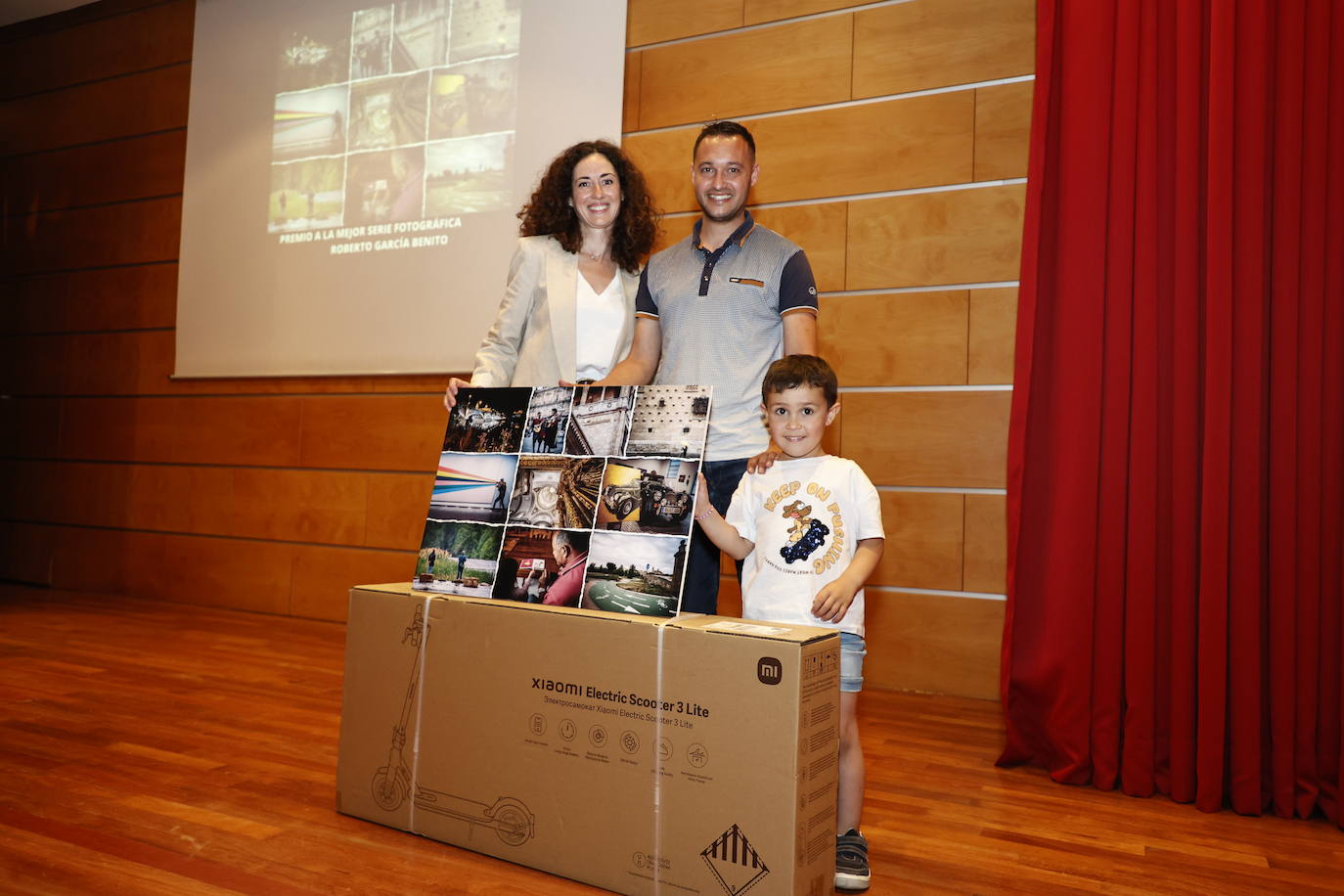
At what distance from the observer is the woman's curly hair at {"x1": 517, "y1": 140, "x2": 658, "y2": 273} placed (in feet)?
7.48

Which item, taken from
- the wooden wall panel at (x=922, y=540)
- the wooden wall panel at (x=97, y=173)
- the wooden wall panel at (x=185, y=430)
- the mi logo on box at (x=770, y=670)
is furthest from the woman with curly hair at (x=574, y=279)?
the wooden wall panel at (x=97, y=173)

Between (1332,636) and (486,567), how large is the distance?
1.92 m

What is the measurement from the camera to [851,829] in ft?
5.48

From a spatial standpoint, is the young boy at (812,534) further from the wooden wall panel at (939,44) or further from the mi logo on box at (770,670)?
the wooden wall panel at (939,44)

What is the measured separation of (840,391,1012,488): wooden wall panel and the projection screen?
1.64 metres

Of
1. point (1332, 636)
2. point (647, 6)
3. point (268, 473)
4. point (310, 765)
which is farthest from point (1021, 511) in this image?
point (268, 473)

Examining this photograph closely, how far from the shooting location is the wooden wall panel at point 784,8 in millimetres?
3534

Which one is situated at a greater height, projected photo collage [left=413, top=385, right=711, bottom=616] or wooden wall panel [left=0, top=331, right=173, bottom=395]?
wooden wall panel [left=0, top=331, right=173, bottom=395]

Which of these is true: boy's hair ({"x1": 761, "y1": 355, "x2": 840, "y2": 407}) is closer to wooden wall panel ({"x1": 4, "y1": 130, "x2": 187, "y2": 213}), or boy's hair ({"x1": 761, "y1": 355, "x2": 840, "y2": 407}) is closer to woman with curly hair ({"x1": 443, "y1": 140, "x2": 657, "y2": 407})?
woman with curly hair ({"x1": 443, "y1": 140, "x2": 657, "y2": 407})

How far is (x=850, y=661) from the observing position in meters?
1.69

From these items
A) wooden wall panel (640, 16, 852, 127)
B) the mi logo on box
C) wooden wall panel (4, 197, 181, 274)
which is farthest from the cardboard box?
wooden wall panel (4, 197, 181, 274)

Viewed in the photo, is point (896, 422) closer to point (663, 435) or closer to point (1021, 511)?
point (1021, 511)

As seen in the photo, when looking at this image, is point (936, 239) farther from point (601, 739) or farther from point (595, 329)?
point (601, 739)

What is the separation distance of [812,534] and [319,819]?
112 centimetres
